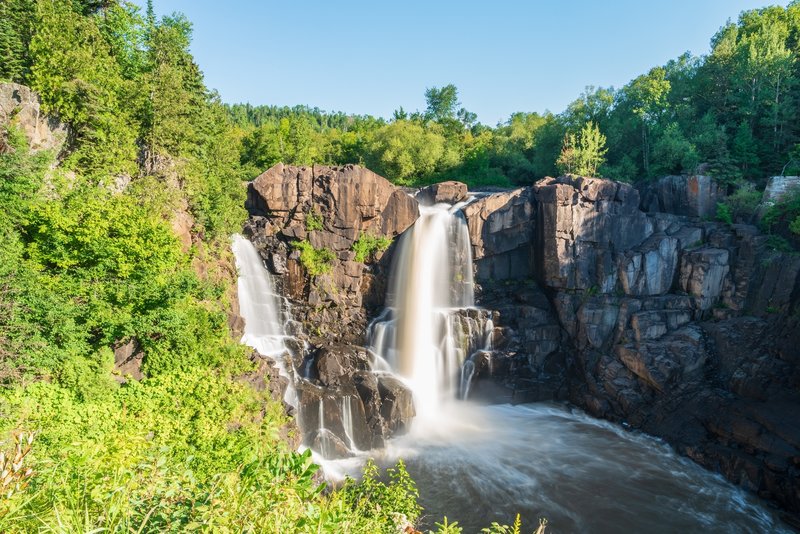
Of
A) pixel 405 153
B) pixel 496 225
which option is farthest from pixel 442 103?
pixel 496 225

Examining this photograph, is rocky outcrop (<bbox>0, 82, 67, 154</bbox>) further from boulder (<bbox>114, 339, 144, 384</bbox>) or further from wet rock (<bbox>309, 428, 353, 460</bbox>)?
wet rock (<bbox>309, 428, 353, 460</bbox>)

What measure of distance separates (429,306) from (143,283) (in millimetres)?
14467

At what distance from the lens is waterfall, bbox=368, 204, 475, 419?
73.1 feet

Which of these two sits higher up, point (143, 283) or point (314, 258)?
point (314, 258)

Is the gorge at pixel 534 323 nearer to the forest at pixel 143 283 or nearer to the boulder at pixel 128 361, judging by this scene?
the forest at pixel 143 283

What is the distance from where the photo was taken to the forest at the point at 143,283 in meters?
4.09

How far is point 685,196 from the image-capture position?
2538 centimetres

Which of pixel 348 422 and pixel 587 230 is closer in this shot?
pixel 348 422

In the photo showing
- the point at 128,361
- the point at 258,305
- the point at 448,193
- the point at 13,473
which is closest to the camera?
the point at 13,473

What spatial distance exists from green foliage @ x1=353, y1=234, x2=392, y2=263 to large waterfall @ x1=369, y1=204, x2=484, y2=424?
3.18 ft

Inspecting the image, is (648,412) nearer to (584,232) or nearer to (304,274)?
(584,232)

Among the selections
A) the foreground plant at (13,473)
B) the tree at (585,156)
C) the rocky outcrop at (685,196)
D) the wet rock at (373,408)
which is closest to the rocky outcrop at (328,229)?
the wet rock at (373,408)

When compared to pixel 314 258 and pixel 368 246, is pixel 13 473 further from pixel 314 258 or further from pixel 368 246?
pixel 368 246

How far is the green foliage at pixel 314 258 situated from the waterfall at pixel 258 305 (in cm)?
214
